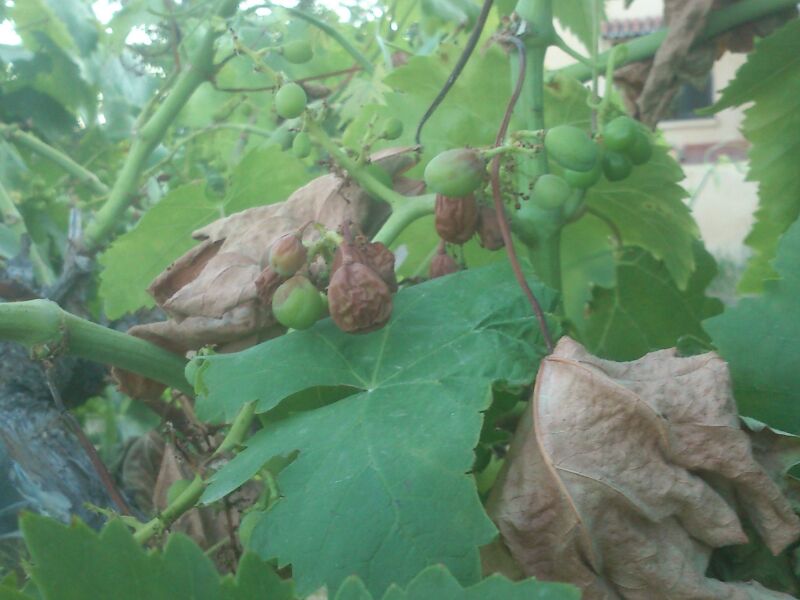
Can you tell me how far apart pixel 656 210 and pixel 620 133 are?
0.23 meters

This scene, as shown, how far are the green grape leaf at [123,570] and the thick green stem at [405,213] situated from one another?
0.33 meters

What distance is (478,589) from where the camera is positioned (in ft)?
1.56

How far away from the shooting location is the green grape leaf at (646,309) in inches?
40.8

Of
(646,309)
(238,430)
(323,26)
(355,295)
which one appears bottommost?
(646,309)

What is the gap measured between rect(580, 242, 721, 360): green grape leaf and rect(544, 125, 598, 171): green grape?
35 cm

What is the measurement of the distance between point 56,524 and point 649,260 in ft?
2.46

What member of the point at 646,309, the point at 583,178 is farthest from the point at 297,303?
the point at 646,309

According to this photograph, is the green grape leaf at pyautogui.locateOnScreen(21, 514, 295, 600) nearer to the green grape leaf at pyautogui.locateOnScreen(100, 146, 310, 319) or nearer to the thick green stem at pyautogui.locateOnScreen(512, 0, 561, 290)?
the thick green stem at pyautogui.locateOnScreen(512, 0, 561, 290)

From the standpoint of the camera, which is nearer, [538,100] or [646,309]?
[538,100]

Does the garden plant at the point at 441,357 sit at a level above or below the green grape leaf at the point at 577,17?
below

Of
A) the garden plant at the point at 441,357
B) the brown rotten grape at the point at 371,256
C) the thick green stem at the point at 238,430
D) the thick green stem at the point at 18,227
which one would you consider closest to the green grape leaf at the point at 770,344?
the garden plant at the point at 441,357

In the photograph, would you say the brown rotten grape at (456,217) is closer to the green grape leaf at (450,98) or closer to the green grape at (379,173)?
the green grape at (379,173)

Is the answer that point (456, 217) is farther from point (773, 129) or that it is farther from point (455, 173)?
point (773, 129)

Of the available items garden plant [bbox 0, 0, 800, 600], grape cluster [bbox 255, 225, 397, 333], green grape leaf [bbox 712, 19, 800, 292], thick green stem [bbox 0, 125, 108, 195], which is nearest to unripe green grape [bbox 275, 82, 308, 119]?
garden plant [bbox 0, 0, 800, 600]
